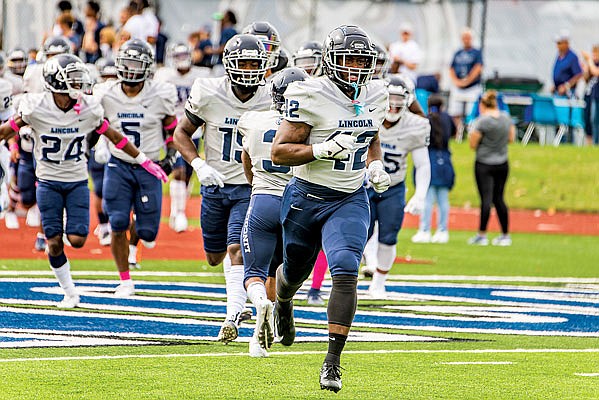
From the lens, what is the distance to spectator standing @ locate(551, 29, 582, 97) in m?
19.1

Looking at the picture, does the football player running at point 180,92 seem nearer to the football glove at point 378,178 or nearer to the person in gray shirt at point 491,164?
the person in gray shirt at point 491,164

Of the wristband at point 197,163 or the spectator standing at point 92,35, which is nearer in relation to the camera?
the wristband at point 197,163

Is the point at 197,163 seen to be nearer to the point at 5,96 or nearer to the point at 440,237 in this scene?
the point at 5,96

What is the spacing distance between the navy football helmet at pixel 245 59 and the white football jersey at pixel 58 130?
156 centimetres

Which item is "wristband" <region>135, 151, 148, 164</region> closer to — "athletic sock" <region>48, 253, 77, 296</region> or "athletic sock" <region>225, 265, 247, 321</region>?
"athletic sock" <region>48, 253, 77, 296</region>

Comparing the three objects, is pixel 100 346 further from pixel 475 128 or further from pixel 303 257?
pixel 475 128

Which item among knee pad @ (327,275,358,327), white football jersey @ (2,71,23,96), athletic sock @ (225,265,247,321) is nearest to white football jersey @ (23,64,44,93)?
white football jersey @ (2,71,23,96)

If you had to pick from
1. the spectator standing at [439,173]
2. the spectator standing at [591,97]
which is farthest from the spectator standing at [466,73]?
the spectator standing at [439,173]

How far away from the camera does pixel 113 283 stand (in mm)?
9945

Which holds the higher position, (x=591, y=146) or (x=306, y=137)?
(x=306, y=137)

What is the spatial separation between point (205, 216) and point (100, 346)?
1219mm

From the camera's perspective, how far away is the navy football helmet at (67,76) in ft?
27.9

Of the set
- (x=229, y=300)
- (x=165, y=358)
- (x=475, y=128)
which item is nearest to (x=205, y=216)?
(x=229, y=300)

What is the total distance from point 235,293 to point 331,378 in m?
1.68
